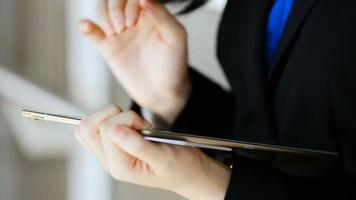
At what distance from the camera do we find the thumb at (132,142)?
22cm

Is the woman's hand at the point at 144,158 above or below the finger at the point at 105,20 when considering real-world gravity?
below

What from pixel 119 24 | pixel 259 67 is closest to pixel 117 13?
pixel 119 24

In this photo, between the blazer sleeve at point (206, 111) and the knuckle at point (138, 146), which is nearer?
the knuckle at point (138, 146)

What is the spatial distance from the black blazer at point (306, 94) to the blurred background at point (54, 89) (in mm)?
82

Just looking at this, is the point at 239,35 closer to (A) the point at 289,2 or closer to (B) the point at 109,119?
(A) the point at 289,2

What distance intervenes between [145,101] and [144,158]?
0.14 meters

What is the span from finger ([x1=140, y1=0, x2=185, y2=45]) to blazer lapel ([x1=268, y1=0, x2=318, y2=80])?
0.08m

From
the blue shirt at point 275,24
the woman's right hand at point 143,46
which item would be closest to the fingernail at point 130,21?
the woman's right hand at point 143,46

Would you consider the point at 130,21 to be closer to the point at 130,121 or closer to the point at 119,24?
the point at 119,24

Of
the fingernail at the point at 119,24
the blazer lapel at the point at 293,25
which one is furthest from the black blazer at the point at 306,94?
the fingernail at the point at 119,24

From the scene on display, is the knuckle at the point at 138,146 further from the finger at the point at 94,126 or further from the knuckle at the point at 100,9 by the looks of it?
the knuckle at the point at 100,9

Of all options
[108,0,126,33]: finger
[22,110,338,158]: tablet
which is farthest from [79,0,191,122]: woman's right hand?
[22,110,338,158]: tablet

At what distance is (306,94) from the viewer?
12.5 inches

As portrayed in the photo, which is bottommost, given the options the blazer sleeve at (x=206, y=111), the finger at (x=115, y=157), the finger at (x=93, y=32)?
the blazer sleeve at (x=206, y=111)
